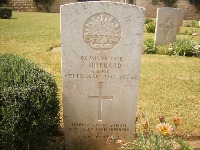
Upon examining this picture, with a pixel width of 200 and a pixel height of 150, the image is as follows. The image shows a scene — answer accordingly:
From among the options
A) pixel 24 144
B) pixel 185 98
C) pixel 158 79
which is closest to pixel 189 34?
pixel 158 79

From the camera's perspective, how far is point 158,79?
6.86 meters

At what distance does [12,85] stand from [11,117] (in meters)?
0.33

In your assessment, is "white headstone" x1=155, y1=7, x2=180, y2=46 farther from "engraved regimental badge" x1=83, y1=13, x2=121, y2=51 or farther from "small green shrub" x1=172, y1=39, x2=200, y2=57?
"engraved regimental badge" x1=83, y1=13, x2=121, y2=51

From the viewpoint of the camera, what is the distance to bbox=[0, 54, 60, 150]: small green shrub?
104 inches

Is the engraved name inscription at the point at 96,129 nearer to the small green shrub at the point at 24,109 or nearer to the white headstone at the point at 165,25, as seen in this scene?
the small green shrub at the point at 24,109

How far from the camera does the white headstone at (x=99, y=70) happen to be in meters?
3.13

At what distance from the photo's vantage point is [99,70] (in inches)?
130

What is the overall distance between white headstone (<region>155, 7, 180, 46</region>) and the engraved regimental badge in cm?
783

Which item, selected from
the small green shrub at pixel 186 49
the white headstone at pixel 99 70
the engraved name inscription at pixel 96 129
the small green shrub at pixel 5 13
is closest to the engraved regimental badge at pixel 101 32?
the white headstone at pixel 99 70

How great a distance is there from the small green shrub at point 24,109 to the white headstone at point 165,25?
8.36m

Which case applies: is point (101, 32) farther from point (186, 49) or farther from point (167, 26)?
point (167, 26)

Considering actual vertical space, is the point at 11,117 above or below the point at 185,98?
above

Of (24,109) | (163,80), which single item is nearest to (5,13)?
(163,80)

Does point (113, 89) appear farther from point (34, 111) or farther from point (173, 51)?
point (173, 51)
